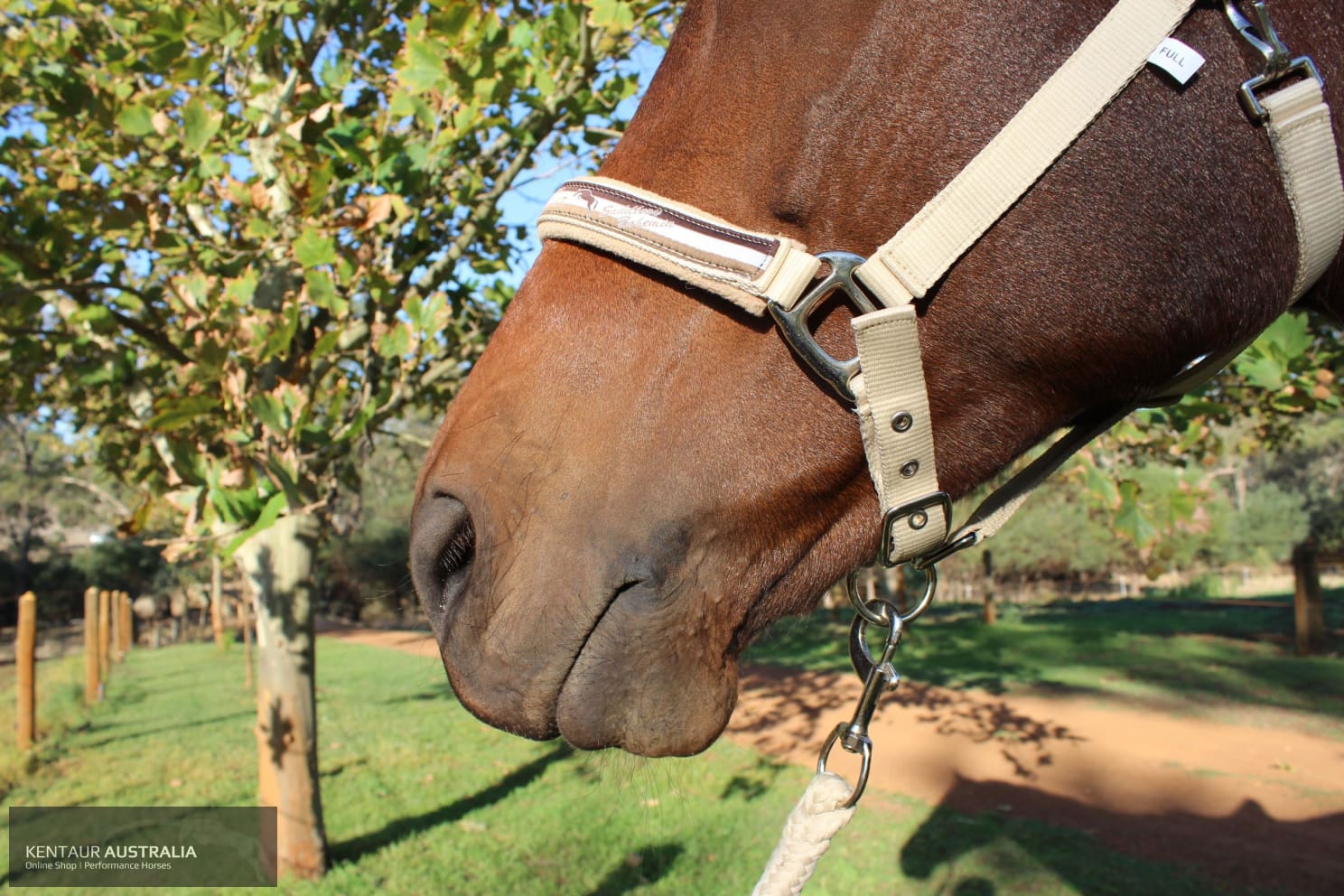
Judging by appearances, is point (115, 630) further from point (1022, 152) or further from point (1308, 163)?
point (1308, 163)

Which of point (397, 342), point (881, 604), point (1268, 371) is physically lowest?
point (881, 604)

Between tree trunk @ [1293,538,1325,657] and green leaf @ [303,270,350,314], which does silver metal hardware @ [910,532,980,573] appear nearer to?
green leaf @ [303,270,350,314]

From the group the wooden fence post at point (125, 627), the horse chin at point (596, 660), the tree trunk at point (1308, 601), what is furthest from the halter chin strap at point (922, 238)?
the wooden fence post at point (125, 627)

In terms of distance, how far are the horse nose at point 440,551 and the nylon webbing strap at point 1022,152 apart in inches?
23.6

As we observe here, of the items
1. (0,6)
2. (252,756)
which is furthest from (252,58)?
(252,756)

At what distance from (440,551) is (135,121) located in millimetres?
2680

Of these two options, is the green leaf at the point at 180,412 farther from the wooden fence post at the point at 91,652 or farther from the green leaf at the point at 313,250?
the wooden fence post at the point at 91,652

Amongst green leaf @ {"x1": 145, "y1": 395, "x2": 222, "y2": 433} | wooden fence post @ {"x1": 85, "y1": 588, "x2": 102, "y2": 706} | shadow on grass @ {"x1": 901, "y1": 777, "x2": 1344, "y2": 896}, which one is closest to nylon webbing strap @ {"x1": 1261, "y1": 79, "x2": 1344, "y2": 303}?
green leaf @ {"x1": 145, "y1": 395, "x2": 222, "y2": 433}

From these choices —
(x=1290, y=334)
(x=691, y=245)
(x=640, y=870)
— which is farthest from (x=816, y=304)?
(x=640, y=870)

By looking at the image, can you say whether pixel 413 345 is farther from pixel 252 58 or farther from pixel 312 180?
pixel 252 58

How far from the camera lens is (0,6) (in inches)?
149

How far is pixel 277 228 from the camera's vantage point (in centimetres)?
333

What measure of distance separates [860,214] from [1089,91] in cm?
29

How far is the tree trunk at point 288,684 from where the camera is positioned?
4527 mm
